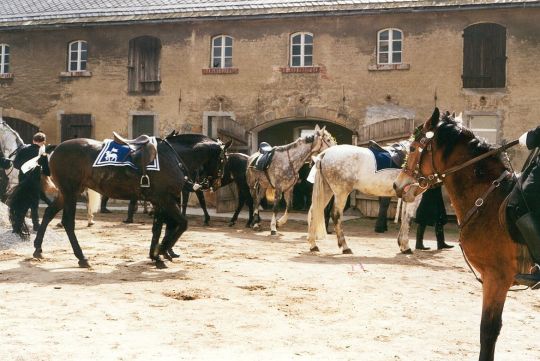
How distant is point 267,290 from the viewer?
6.48m

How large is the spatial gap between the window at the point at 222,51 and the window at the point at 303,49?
85.1 inches

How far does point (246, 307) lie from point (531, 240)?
2905mm

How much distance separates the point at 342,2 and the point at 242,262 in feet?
36.8

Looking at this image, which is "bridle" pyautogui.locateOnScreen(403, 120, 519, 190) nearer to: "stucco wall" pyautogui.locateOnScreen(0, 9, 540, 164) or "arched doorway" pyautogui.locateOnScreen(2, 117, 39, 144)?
"stucco wall" pyautogui.locateOnScreen(0, 9, 540, 164)

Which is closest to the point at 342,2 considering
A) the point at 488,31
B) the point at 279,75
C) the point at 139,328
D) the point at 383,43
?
→ the point at 383,43

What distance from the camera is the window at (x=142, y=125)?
19094 mm

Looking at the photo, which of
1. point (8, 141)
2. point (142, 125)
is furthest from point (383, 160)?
point (142, 125)

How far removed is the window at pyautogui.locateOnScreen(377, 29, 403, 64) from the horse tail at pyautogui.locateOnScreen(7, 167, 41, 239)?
11088 millimetres

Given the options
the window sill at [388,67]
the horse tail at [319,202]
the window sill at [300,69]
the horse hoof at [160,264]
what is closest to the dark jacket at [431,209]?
the horse tail at [319,202]

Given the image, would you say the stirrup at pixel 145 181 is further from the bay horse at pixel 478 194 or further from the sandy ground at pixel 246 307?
the bay horse at pixel 478 194

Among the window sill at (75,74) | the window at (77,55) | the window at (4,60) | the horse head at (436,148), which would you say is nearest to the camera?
the horse head at (436,148)

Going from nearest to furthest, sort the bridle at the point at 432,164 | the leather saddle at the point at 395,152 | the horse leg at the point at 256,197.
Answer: the bridle at the point at 432,164 < the leather saddle at the point at 395,152 < the horse leg at the point at 256,197

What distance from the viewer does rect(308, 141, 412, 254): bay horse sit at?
31.8ft

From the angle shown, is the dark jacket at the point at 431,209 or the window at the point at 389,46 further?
the window at the point at 389,46
